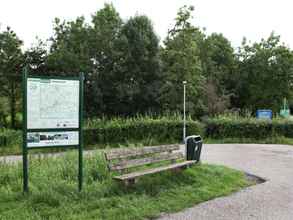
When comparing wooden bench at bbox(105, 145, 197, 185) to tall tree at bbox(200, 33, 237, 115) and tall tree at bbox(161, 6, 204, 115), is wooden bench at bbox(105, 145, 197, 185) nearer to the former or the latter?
tall tree at bbox(161, 6, 204, 115)

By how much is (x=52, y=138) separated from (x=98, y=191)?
1158 mm

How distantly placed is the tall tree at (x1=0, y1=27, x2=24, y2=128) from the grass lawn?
57.7 ft

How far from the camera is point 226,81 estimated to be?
33.7 meters

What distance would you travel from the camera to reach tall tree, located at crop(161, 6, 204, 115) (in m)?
20.7

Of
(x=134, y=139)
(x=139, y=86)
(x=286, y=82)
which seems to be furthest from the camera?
(x=286, y=82)

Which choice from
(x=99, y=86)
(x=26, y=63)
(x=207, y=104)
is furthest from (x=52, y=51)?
(x=207, y=104)

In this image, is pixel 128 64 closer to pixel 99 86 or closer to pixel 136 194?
pixel 99 86

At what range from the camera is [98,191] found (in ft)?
16.8

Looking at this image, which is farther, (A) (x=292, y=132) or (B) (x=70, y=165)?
(A) (x=292, y=132)

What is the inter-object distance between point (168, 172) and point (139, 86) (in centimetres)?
1682

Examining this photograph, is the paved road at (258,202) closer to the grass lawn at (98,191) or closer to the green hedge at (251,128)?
the grass lawn at (98,191)

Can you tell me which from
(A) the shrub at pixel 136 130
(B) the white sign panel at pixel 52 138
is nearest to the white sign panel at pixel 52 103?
(B) the white sign panel at pixel 52 138

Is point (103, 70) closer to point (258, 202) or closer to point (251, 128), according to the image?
point (251, 128)

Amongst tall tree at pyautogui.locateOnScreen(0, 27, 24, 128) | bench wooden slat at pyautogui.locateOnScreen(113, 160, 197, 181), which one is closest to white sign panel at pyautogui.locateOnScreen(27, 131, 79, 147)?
bench wooden slat at pyautogui.locateOnScreen(113, 160, 197, 181)
